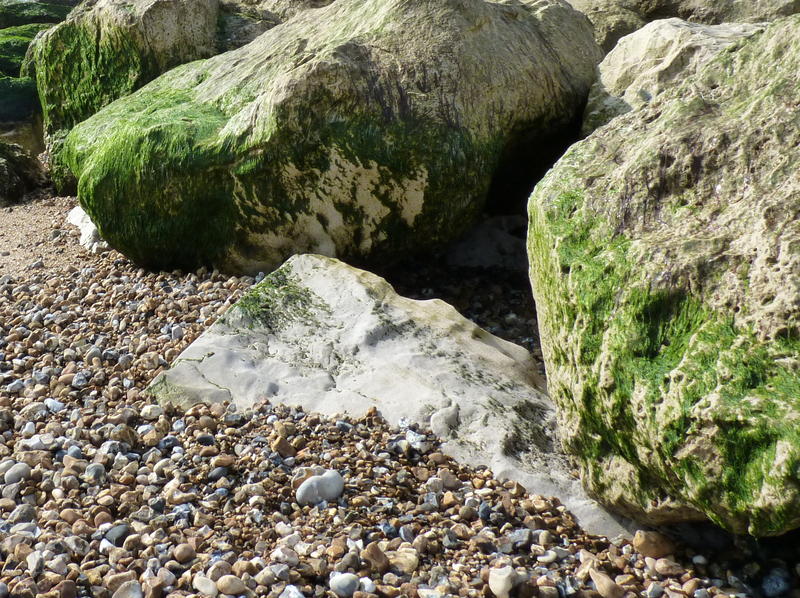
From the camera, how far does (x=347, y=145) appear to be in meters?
6.70

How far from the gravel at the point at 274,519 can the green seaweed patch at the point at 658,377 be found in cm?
45

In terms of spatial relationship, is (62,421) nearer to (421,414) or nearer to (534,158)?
(421,414)

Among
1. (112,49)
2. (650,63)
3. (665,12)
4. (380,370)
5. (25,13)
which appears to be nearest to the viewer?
(380,370)

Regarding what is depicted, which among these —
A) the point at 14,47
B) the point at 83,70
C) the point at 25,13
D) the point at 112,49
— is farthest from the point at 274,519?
the point at 25,13

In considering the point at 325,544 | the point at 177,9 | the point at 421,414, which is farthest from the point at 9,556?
the point at 177,9

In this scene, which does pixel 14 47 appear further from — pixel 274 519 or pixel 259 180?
pixel 274 519

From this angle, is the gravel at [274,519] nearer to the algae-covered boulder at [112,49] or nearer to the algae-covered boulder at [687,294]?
the algae-covered boulder at [687,294]

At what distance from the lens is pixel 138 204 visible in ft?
24.0

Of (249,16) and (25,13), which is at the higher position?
(249,16)

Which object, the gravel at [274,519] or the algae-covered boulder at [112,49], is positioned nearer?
the gravel at [274,519]

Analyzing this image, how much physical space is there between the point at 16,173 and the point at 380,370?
8112 mm

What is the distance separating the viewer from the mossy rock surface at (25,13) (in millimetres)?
21031

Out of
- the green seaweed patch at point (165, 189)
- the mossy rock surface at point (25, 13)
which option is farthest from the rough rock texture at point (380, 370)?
the mossy rock surface at point (25, 13)

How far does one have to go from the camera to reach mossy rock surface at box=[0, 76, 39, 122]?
43.0 ft
